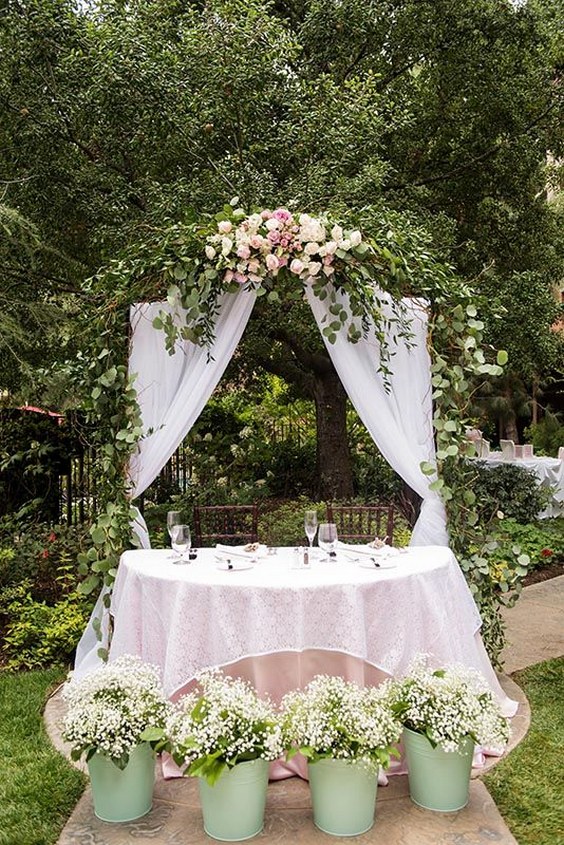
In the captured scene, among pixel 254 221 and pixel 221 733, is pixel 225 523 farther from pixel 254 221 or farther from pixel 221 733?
pixel 221 733

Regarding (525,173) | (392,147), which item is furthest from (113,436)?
(525,173)

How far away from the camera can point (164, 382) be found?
4168 mm

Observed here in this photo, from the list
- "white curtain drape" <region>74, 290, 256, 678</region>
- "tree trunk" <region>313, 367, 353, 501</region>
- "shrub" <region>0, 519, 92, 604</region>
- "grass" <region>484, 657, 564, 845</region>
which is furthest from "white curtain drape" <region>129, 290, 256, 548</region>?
"tree trunk" <region>313, 367, 353, 501</region>

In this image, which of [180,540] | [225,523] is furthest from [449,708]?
[225,523]

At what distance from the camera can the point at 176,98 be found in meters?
5.63

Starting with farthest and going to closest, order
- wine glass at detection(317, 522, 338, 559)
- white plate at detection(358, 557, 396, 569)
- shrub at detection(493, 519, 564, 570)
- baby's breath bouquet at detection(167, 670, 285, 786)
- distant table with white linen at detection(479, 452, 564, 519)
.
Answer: distant table with white linen at detection(479, 452, 564, 519) < shrub at detection(493, 519, 564, 570) < wine glass at detection(317, 522, 338, 559) < white plate at detection(358, 557, 396, 569) < baby's breath bouquet at detection(167, 670, 285, 786)

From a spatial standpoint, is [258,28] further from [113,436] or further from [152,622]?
[152,622]

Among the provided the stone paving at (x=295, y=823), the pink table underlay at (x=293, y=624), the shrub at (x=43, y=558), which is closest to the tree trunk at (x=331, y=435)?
the shrub at (x=43, y=558)

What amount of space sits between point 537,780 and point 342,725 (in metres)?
1.17

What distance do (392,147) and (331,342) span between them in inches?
179

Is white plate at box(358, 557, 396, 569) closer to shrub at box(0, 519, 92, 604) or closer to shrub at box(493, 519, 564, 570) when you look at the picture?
shrub at box(0, 519, 92, 604)

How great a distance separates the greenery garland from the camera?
12.4 ft

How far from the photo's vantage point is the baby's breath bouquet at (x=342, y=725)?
270 cm

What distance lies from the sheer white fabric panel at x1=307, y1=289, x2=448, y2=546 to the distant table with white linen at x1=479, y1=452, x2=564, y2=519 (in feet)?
17.3
